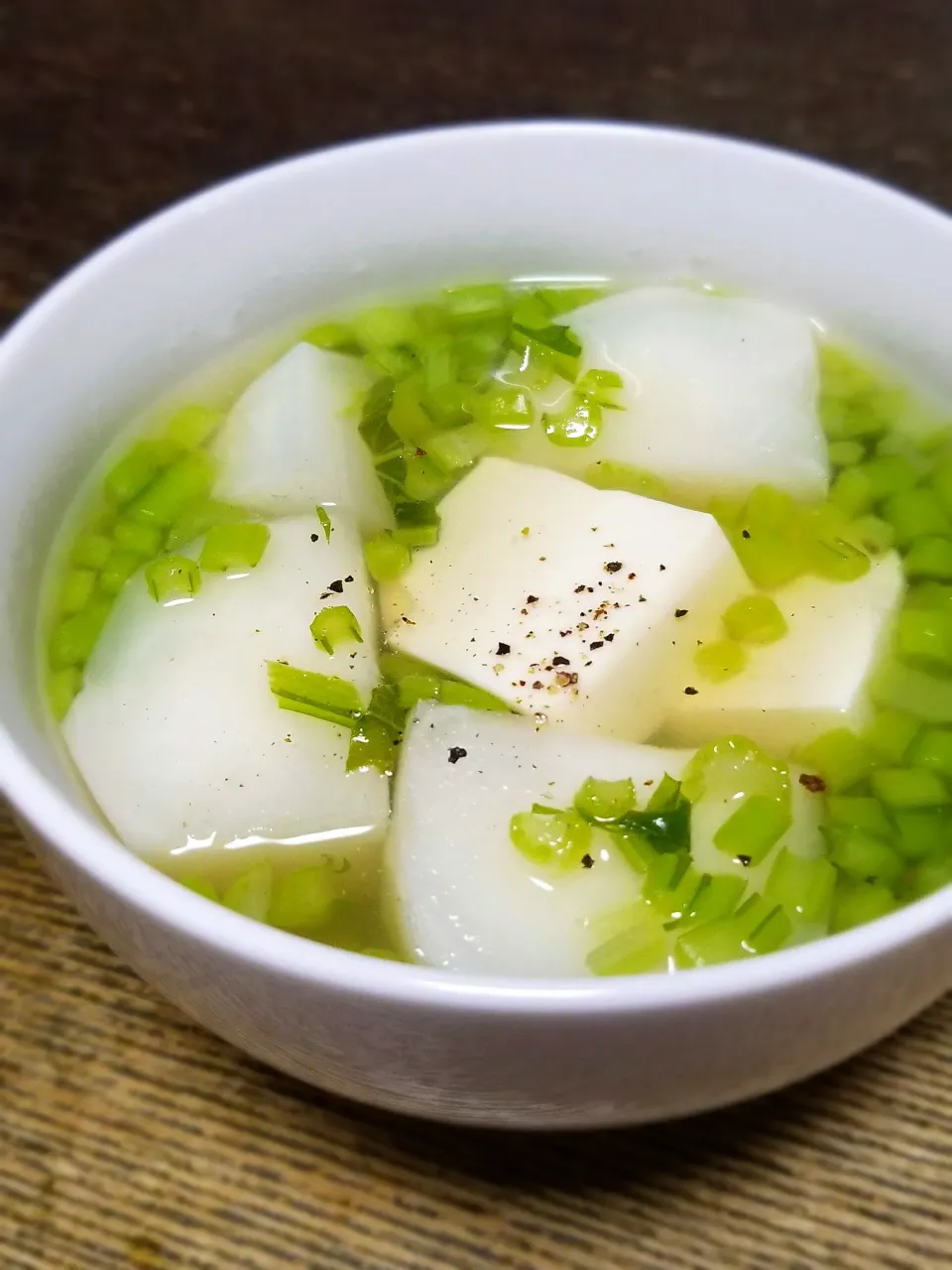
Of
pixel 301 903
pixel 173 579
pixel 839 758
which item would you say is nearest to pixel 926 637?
pixel 839 758

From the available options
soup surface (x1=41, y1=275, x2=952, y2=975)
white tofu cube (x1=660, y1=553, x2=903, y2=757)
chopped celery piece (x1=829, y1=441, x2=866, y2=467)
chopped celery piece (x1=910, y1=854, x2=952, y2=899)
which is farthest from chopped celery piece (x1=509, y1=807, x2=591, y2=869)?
chopped celery piece (x1=829, y1=441, x2=866, y2=467)

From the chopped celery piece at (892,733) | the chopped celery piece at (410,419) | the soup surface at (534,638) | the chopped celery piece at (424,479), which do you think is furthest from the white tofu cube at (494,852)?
the chopped celery piece at (410,419)

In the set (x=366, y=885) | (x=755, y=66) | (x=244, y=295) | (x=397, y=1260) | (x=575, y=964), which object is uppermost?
(x=755, y=66)

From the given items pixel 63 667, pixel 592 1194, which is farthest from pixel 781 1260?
pixel 63 667

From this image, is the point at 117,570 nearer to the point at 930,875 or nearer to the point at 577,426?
the point at 577,426

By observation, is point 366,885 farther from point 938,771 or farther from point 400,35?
point 400,35

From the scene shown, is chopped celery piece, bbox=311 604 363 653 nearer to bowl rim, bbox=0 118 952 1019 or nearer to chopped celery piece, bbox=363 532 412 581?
chopped celery piece, bbox=363 532 412 581

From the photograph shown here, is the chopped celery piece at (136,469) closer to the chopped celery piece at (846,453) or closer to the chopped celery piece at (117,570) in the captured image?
the chopped celery piece at (117,570)

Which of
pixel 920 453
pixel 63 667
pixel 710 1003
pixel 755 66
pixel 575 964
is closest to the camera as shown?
pixel 710 1003
